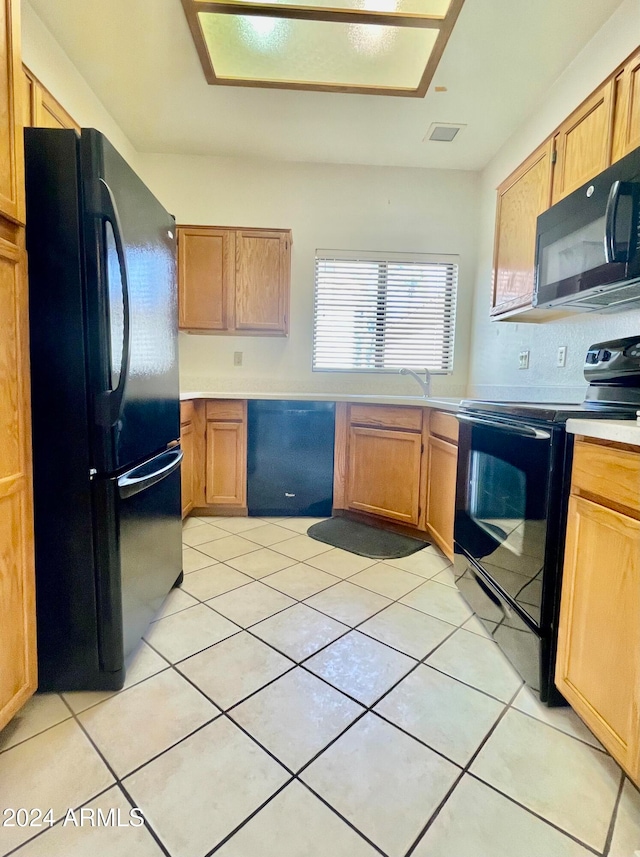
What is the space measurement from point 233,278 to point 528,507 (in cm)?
250

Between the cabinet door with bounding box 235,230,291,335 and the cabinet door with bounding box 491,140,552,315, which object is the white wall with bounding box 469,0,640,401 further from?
the cabinet door with bounding box 235,230,291,335

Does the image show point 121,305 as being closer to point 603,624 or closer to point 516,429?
point 516,429

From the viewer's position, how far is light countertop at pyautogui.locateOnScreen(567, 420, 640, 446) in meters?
0.92

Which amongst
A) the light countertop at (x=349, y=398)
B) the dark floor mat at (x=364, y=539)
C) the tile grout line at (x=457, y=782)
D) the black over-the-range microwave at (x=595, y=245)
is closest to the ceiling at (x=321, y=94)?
the black over-the-range microwave at (x=595, y=245)

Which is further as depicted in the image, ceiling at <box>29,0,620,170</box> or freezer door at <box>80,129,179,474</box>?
ceiling at <box>29,0,620,170</box>

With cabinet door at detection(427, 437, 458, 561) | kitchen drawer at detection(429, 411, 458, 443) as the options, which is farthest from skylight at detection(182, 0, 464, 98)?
cabinet door at detection(427, 437, 458, 561)

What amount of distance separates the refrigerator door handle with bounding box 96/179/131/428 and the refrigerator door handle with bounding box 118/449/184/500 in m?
0.19

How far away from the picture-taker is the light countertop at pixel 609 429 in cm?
92

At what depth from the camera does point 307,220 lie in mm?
3287

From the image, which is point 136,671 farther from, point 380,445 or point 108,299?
point 380,445

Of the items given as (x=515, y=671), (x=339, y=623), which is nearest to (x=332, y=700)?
(x=339, y=623)

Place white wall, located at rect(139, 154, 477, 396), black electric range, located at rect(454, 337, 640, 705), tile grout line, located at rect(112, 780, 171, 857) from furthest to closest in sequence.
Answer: white wall, located at rect(139, 154, 477, 396) < black electric range, located at rect(454, 337, 640, 705) < tile grout line, located at rect(112, 780, 171, 857)

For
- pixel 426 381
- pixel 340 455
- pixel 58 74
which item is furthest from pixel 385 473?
pixel 58 74

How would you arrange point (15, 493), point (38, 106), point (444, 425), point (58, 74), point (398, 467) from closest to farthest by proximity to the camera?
point (15, 493), point (38, 106), point (58, 74), point (444, 425), point (398, 467)
